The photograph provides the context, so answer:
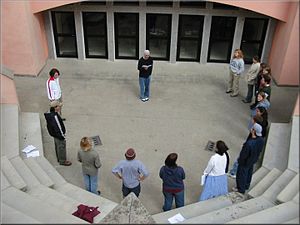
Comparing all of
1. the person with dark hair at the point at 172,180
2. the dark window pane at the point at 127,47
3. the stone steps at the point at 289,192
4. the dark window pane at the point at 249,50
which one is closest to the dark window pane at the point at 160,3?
the dark window pane at the point at 127,47

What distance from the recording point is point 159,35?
12312 mm

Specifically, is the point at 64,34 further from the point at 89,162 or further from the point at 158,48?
the point at 89,162

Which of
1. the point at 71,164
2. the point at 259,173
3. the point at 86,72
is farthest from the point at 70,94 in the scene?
the point at 259,173

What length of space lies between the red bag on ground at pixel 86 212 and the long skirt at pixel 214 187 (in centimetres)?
201

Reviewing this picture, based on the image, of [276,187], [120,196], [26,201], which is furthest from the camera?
[120,196]

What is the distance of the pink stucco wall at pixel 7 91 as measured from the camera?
9.02 meters

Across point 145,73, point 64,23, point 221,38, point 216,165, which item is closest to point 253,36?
point 221,38

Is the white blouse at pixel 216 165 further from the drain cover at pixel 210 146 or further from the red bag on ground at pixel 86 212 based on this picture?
the drain cover at pixel 210 146

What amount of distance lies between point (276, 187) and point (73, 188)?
3.93 meters

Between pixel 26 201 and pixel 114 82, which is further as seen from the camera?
pixel 114 82

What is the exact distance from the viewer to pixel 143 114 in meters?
10.0

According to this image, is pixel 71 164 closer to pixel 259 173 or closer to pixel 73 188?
pixel 73 188

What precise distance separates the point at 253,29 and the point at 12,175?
A: 8679 millimetres

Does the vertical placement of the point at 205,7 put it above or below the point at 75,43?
above
